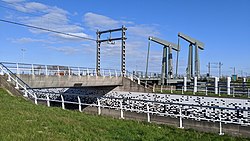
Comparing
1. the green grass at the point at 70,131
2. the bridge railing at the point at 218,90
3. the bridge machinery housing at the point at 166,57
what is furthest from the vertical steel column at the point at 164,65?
the green grass at the point at 70,131

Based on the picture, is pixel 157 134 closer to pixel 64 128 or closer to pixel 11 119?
pixel 64 128

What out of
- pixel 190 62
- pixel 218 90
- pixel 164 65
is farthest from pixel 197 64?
pixel 218 90

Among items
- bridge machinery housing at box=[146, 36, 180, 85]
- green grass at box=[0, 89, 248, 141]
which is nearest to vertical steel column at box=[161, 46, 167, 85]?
bridge machinery housing at box=[146, 36, 180, 85]

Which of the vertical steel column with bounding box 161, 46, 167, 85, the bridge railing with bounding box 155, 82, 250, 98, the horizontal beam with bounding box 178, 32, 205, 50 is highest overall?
the horizontal beam with bounding box 178, 32, 205, 50

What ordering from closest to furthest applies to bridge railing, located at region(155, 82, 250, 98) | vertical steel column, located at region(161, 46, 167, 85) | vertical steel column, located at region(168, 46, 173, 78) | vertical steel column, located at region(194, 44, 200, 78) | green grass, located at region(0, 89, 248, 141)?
green grass, located at region(0, 89, 248, 141), bridge railing, located at region(155, 82, 250, 98), vertical steel column, located at region(161, 46, 167, 85), vertical steel column, located at region(168, 46, 173, 78), vertical steel column, located at region(194, 44, 200, 78)

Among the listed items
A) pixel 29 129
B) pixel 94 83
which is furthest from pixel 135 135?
pixel 94 83

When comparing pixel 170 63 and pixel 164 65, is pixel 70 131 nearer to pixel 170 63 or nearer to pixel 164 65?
pixel 164 65

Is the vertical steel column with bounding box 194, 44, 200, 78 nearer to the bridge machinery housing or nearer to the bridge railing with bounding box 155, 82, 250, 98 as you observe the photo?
the bridge machinery housing

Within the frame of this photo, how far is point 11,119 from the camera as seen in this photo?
28.9 ft

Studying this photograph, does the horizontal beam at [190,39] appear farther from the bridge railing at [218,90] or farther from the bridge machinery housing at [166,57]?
the bridge railing at [218,90]

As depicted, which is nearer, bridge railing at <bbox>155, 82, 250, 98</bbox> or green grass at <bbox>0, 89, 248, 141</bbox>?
green grass at <bbox>0, 89, 248, 141</bbox>

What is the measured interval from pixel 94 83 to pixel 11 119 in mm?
22009

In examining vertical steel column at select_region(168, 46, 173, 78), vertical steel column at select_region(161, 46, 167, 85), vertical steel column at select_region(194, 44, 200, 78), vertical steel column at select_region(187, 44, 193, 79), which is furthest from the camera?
vertical steel column at select_region(194, 44, 200, 78)

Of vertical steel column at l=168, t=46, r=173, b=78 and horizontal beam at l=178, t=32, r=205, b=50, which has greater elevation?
horizontal beam at l=178, t=32, r=205, b=50
